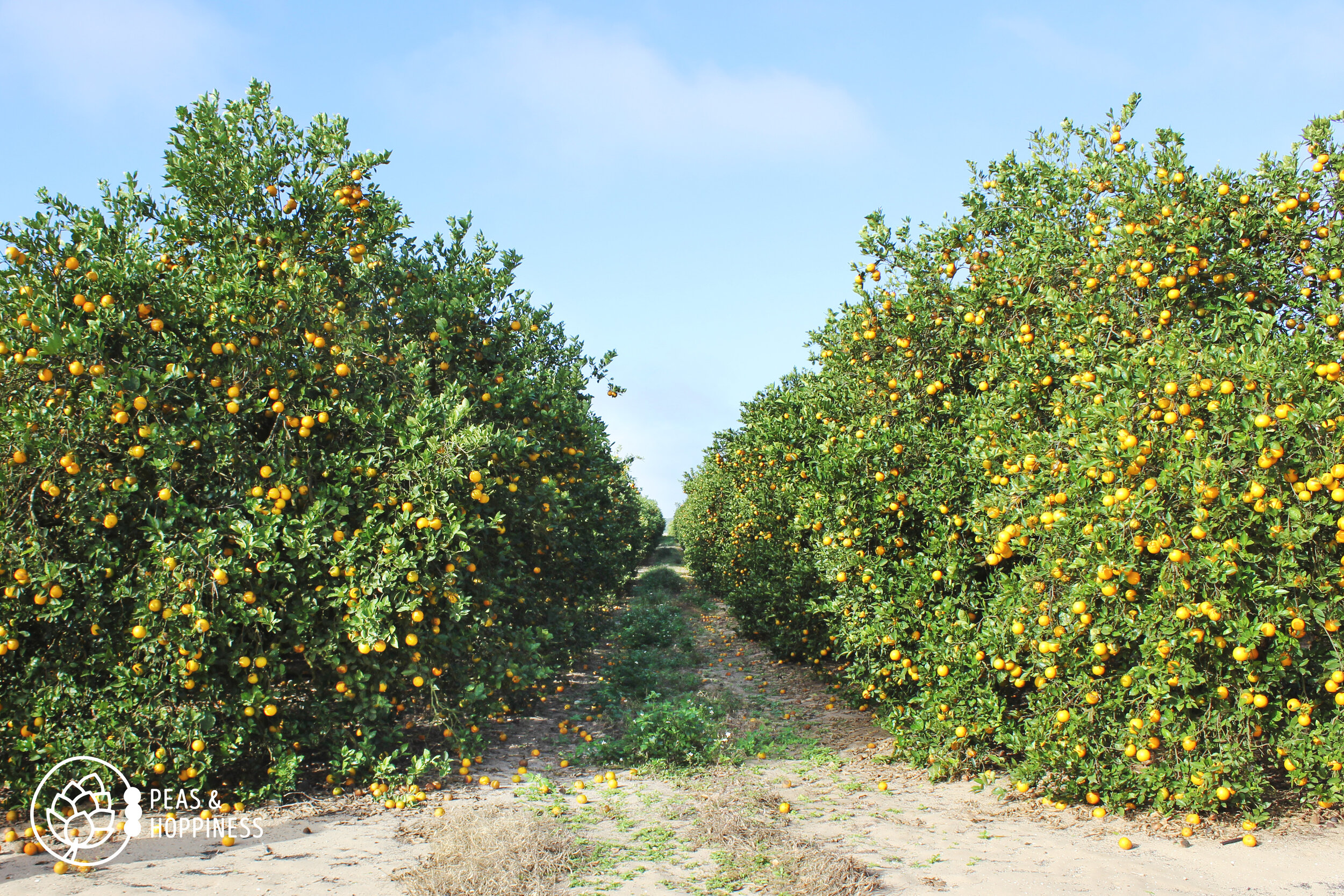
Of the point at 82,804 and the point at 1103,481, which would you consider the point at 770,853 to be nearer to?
the point at 1103,481

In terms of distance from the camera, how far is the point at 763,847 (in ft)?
14.7

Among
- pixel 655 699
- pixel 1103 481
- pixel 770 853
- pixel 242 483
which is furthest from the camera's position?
pixel 655 699

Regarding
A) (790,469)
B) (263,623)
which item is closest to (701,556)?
(790,469)

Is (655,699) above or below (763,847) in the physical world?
above

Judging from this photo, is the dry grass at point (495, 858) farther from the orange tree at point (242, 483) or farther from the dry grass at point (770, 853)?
the orange tree at point (242, 483)

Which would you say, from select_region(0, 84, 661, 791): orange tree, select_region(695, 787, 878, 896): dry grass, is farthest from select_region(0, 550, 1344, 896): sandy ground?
select_region(0, 84, 661, 791): orange tree

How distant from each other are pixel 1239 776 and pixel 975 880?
1.91 meters

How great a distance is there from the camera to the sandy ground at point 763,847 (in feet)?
13.4

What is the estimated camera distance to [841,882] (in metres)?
3.97

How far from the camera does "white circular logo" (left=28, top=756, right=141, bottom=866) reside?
456 centimetres

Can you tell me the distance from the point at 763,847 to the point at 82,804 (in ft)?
13.6

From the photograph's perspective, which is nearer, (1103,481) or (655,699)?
(1103,481)

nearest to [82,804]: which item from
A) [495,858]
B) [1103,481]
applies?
[495,858]

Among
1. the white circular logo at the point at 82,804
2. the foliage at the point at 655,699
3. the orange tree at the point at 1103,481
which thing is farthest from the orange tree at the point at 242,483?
the orange tree at the point at 1103,481
